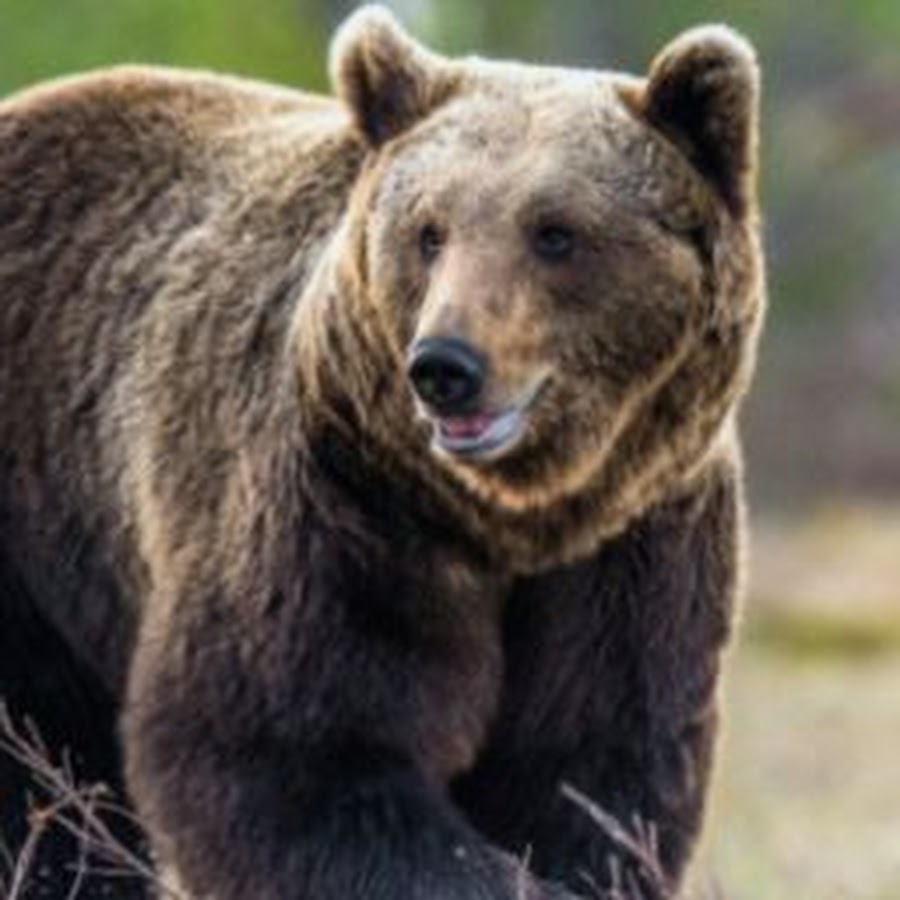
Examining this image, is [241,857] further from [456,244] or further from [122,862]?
[456,244]

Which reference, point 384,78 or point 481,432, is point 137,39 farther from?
point 481,432

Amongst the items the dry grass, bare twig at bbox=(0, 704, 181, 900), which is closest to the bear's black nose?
the dry grass

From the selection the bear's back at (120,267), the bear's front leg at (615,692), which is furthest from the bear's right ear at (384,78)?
the bear's front leg at (615,692)

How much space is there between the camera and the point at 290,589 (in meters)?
8.38

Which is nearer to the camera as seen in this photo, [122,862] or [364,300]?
[364,300]

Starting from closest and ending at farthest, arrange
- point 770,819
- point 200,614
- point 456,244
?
point 456,244, point 200,614, point 770,819

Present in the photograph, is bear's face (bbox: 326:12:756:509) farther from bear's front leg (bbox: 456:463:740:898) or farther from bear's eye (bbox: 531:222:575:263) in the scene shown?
bear's front leg (bbox: 456:463:740:898)

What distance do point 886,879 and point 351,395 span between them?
6.30 m

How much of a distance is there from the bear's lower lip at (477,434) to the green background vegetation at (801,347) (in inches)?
185

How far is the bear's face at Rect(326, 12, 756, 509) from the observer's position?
312 inches

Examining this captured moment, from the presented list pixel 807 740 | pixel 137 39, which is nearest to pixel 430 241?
pixel 137 39

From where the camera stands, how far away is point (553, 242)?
317 inches

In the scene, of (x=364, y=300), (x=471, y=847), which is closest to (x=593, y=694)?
(x=471, y=847)

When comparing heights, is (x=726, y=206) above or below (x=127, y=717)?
above
